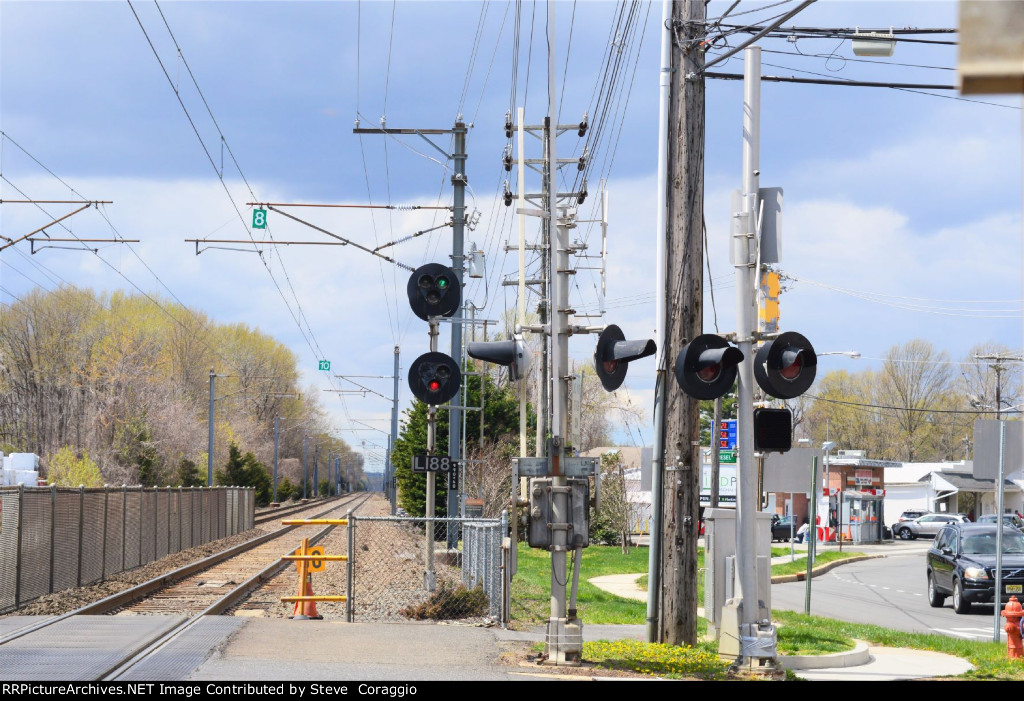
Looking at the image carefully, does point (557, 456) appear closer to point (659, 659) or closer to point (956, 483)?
point (659, 659)

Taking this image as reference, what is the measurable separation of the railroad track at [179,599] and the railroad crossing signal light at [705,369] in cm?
606

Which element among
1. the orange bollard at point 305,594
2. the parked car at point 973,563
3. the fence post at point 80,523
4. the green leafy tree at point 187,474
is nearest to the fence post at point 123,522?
the fence post at point 80,523

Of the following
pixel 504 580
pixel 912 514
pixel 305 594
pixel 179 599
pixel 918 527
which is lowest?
pixel 918 527

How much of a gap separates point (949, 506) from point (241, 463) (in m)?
49.0

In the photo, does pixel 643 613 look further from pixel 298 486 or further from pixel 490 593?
pixel 298 486

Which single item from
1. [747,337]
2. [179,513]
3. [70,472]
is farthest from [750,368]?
[70,472]

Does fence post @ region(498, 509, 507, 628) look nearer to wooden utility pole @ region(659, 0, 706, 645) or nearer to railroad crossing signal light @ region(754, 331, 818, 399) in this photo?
wooden utility pole @ region(659, 0, 706, 645)

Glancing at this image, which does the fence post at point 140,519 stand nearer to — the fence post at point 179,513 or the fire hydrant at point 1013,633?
the fence post at point 179,513

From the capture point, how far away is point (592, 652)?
1248 cm

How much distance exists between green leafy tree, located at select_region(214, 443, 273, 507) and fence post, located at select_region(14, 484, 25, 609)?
184 ft

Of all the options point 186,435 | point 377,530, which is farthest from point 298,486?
point 377,530

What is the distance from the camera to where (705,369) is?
11633mm

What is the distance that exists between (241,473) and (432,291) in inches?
2504

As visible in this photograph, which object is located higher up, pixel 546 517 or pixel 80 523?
pixel 546 517
